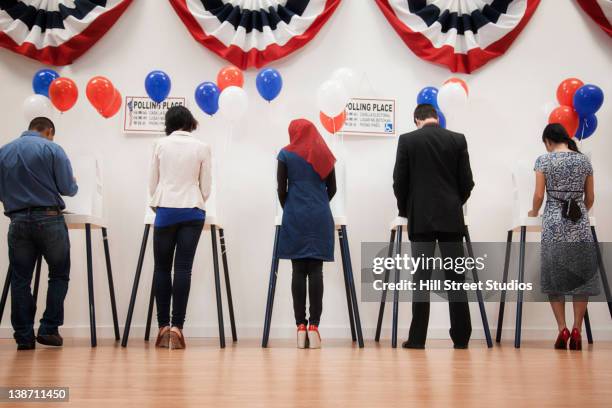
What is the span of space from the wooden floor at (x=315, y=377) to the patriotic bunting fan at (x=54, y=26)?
7.47 feet

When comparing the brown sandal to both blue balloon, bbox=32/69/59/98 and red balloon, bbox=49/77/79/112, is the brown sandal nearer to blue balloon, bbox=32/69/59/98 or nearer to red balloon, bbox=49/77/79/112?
red balloon, bbox=49/77/79/112

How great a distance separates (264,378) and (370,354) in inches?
46.4

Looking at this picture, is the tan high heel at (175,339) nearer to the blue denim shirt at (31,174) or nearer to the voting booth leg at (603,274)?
the blue denim shirt at (31,174)

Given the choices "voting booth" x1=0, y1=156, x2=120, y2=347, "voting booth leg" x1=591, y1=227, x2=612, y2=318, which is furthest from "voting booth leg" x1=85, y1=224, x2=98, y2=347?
"voting booth leg" x1=591, y1=227, x2=612, y2=318

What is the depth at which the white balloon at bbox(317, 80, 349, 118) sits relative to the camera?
13.3 ft

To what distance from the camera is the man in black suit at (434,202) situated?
11.3 feet

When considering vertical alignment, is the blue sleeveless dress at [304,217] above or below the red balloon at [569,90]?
below

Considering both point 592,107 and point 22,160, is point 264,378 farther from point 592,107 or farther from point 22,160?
point 592,107

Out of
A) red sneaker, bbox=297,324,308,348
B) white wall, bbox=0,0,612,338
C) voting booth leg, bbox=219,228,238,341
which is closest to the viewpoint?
red sneaker, bbox=297,324,308,348

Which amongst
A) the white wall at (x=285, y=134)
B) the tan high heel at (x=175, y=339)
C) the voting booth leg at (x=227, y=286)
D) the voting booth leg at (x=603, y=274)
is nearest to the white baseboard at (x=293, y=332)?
the white wall at (x=285, y=134)

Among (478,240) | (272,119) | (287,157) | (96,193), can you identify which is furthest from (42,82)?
(478,240)

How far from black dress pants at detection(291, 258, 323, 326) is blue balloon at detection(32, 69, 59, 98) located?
2.18m

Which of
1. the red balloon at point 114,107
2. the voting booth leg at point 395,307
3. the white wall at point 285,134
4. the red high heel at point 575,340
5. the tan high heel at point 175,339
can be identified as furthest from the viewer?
the white wall at point 285,134

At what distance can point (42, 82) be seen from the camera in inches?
171
